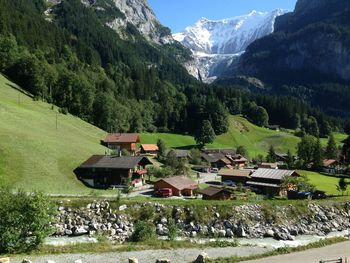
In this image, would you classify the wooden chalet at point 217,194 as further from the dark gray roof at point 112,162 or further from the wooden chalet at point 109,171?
the dark gray roof at point 112,162

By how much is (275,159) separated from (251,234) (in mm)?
99871

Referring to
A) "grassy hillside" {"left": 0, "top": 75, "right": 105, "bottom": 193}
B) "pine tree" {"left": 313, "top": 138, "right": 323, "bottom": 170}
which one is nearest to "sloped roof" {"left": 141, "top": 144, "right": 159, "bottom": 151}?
"grassy hillside" {"left": 0, "top": 75, "right": 105, "bottom": 193}

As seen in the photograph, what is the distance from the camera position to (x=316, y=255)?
40.7m

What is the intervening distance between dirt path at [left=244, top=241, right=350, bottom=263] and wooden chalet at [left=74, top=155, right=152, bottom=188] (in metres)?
41.1

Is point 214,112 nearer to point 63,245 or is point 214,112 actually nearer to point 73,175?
point 73,175

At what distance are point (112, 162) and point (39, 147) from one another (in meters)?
13.5

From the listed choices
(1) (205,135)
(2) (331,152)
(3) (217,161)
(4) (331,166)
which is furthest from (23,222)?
(1) (205,135)

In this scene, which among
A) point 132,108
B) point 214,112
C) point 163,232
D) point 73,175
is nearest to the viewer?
point 163,232

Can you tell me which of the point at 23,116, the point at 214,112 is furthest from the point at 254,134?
the point at 23,116

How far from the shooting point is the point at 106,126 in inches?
5241

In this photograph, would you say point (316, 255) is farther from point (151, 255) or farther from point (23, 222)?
point (23, 222)

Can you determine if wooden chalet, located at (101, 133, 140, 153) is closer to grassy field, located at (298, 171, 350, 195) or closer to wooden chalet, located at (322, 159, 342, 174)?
grassy field, located at (298, 171, 350, 195)

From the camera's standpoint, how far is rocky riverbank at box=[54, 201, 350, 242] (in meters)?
50.8

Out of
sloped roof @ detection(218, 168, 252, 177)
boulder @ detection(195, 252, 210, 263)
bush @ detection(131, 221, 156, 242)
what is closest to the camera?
boulder @ detection(195, 252, 210, 263)
